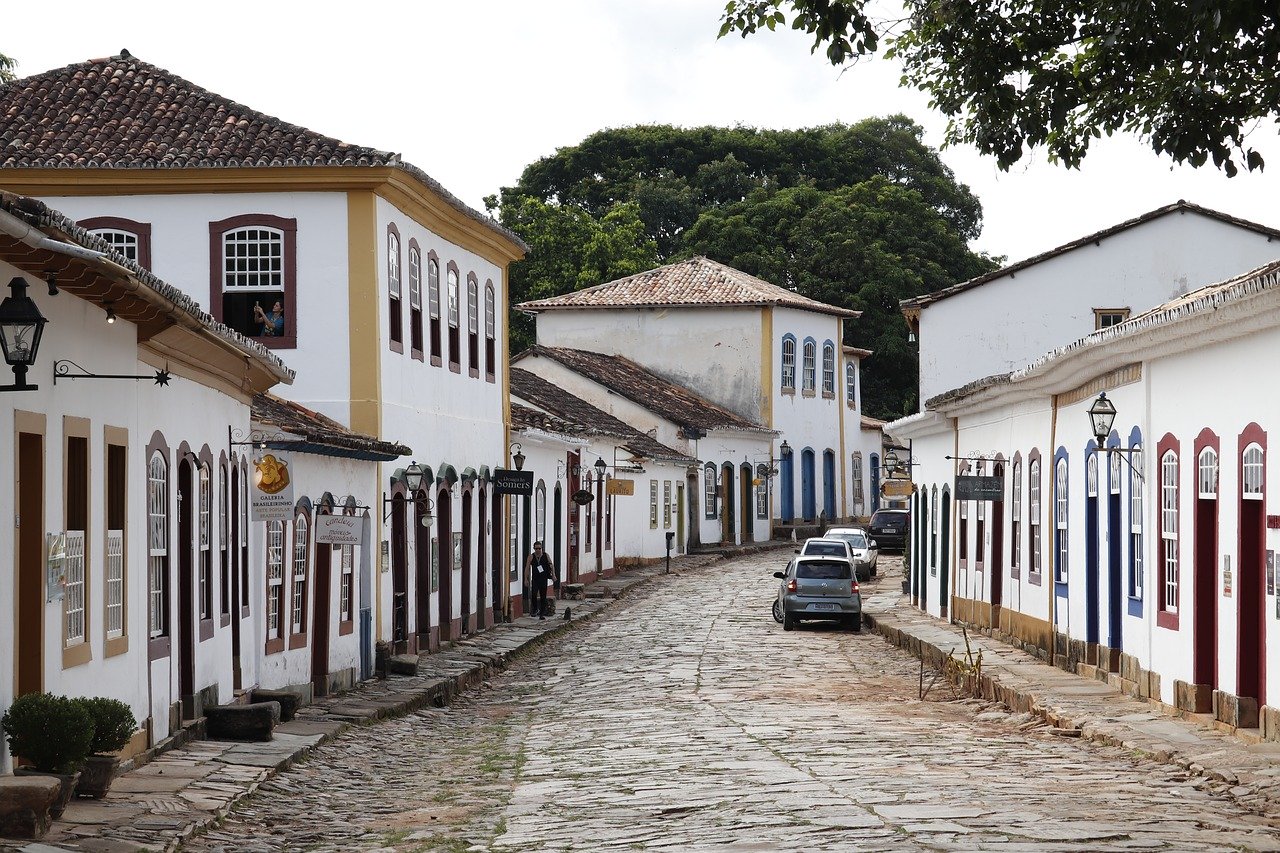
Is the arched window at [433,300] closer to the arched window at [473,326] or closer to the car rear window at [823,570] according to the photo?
the arched window at [473,326]

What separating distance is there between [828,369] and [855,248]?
6144mm

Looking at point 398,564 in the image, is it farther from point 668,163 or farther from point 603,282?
point 668,163

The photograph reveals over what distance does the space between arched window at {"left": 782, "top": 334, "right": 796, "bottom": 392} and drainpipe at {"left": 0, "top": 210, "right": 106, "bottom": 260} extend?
167 ft

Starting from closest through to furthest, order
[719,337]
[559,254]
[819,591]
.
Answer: [819,591]
[719,337]
[559,254]

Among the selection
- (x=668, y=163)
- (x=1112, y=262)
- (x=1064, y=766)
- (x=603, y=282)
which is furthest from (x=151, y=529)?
(x=668, y=163)

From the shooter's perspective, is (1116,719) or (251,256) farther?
(251,256)

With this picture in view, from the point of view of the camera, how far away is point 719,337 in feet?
196

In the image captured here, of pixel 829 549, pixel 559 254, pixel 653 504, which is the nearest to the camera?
pixel 829 549

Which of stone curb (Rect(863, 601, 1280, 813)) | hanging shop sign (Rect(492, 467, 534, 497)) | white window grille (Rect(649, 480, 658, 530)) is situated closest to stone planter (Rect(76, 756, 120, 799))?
stone curb (Rect(863, 601, 1280, 813))

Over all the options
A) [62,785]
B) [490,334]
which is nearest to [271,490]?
[62,785]

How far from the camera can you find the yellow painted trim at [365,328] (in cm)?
2333

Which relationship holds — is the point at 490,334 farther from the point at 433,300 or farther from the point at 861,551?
the point at 861,551

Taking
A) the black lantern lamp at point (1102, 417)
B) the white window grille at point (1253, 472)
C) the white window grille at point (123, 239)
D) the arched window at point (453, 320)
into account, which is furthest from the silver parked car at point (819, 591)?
the white window grille at point (1253, 472)

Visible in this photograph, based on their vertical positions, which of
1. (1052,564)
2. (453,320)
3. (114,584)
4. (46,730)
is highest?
(453,320)
